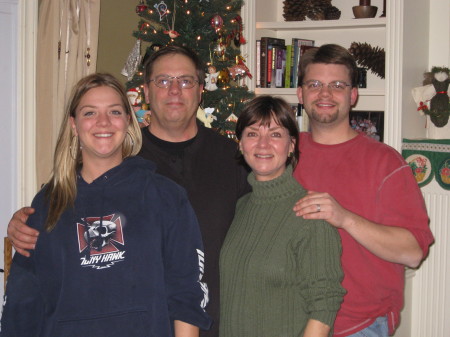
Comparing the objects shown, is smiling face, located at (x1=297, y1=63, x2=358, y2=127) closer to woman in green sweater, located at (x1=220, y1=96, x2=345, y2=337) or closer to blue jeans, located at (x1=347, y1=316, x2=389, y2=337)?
woman in green sweater, located at (x1=220, y1=96, x2=345, y2=337)

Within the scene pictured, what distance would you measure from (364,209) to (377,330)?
1.37 ft

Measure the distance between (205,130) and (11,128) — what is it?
191 centimetres

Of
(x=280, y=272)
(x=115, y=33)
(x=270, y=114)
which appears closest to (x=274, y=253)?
(x=280, y=272)

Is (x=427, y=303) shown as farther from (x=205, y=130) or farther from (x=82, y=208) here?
(x=82, y=208)

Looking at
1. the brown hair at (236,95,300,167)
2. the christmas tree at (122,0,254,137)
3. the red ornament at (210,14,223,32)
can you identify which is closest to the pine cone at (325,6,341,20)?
the christmas tree at (122,0,254,137)

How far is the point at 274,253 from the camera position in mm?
1899

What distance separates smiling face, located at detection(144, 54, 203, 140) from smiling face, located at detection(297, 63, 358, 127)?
1.43ft

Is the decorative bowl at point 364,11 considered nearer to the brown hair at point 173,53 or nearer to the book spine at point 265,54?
the book spine at point 265,54

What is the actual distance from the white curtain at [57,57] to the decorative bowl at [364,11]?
1690 mm

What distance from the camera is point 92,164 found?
194 cm

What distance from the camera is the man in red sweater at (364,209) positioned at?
6.67 feet

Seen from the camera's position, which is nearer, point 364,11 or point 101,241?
point 101,241

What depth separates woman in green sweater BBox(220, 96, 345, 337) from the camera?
72.0 inches

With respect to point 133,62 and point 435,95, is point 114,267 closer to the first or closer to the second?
point 133,62
